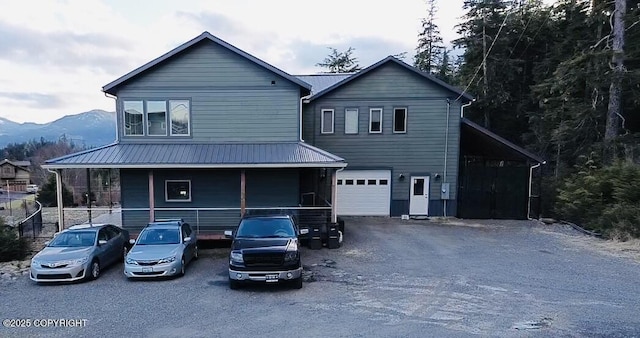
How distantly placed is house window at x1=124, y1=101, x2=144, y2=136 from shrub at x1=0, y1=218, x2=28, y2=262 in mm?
4989

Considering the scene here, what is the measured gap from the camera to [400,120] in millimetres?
17906

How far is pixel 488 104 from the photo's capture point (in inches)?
1031

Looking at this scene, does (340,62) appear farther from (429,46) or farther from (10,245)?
(10,245)

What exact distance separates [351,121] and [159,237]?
10640mm

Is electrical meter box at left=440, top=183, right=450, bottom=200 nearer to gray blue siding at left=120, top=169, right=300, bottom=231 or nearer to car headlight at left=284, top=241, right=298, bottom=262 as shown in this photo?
gray blue siding at left=120, top=169, right=300, bottom=231

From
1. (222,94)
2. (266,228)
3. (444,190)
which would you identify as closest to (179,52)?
(222,94)

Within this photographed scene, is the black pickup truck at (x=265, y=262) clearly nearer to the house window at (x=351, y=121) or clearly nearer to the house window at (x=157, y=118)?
the house window at (x=157, y=118)

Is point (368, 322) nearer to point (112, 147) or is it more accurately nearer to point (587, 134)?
point (112, 147)

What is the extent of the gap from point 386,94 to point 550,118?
10533 millimetres

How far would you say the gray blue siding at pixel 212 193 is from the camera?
568 inches

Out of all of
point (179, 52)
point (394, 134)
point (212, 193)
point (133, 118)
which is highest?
point (179, 52)

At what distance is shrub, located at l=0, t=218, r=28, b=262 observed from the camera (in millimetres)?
11375

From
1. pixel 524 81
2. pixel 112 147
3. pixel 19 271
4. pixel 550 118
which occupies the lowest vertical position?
pixel 19 271

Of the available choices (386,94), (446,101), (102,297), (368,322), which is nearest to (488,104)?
(446,101)
